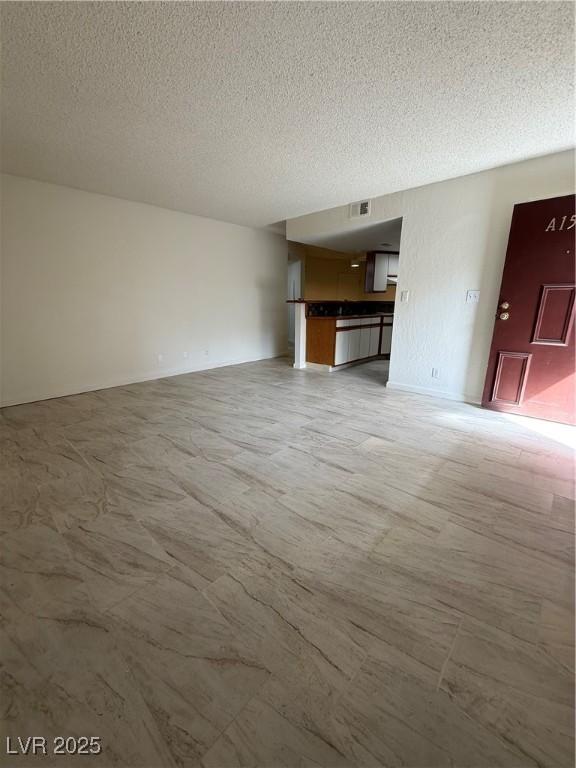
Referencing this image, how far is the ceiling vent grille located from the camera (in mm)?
4285

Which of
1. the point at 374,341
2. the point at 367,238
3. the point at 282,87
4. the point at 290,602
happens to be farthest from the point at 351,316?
the point at 290,602

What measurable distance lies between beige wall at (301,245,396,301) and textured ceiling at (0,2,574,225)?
16.9 feet

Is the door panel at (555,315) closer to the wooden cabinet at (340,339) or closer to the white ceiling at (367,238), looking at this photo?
the white ceiling at (367,238)

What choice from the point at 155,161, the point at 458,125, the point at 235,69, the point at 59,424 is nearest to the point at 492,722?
the point at 235,69

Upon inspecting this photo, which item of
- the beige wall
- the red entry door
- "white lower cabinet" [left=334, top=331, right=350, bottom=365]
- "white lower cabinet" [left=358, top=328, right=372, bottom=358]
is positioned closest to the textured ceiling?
the red entry door

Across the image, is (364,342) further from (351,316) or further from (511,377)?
(511,377)

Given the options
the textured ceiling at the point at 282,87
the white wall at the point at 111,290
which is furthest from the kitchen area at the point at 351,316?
the textured ceiling at the point at 282,87

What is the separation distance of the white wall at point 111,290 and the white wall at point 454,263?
9.43ft

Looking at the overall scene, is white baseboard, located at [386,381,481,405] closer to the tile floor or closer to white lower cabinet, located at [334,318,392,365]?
the tile floor

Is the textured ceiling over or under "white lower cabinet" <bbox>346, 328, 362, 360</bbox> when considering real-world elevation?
over

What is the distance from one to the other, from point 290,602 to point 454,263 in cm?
383

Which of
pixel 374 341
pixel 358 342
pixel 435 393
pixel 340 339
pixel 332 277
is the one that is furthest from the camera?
pixel 332 277

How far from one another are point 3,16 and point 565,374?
15.4ft

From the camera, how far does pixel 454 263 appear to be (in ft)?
12.0
